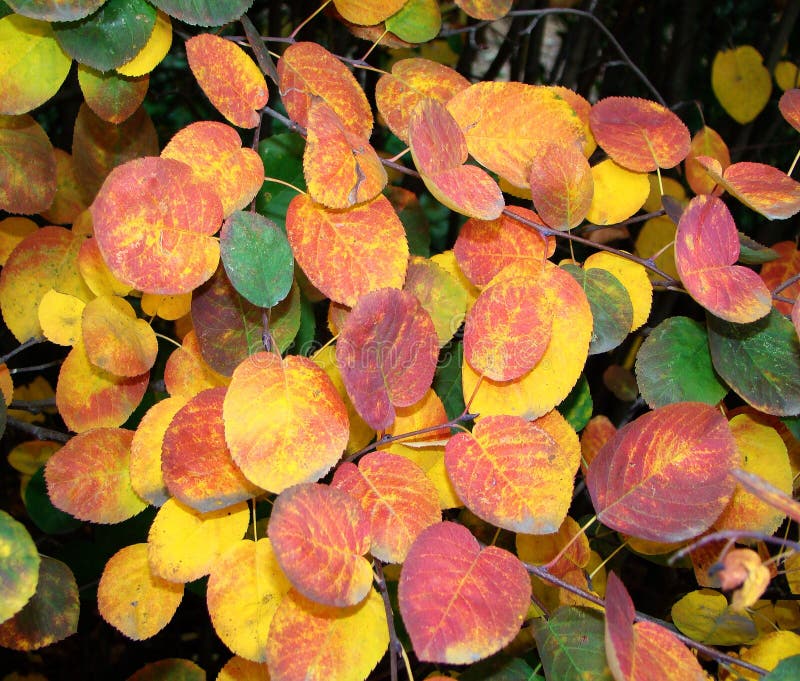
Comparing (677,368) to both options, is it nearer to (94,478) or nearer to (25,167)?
(94,478)

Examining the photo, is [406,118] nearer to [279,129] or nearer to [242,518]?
[242,518]

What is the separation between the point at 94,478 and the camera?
0.52 meters

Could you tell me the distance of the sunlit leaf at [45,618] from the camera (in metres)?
0.52

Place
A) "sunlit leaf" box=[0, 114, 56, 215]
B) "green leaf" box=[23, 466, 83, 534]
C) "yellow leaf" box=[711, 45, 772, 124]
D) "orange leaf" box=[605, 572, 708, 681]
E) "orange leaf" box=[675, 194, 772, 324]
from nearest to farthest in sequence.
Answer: "orange leaf" box=[605, 572, 708, 681] → "orange leaf" box=[675, 194, 772, 324] → "sunlit leaf" box=[0, 114, 56, 215] → "green leaf" box=[23, 466, 83, 534] → "yellow leaf" box=[711, 45, 772, 124]

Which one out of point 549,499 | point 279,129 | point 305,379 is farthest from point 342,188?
A: point 279,129

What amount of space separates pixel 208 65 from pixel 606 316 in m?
0.31

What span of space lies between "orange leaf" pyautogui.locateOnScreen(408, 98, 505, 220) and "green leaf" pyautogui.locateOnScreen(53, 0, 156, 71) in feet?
0.70

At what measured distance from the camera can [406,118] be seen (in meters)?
0.59

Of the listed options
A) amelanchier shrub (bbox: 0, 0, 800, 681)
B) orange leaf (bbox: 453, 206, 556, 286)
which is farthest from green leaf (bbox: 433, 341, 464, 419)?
orange leaf (bbox: 453, 206, 556, 286)

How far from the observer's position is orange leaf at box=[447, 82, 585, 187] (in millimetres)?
549

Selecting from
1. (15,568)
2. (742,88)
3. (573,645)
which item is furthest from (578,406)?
(742,88)

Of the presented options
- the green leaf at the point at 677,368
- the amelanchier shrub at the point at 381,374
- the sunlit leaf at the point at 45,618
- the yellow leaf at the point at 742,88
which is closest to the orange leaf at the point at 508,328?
the amelanchier shrub at the point at 381,374

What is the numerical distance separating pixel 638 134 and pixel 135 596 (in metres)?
0.48

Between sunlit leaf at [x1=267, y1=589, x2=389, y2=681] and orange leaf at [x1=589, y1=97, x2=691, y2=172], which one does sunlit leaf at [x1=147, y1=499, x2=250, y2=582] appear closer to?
sunlit leaf at [x1=267, y1=589, x2=389, y2=681]
